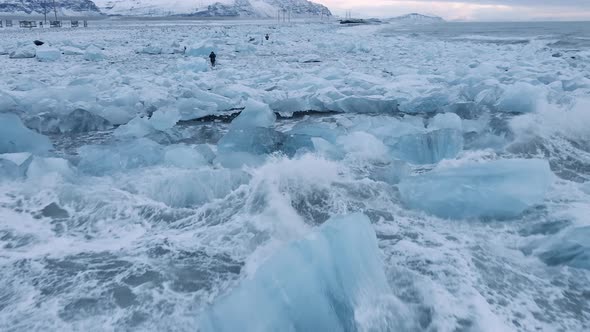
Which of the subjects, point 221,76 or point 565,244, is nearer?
point 565,244

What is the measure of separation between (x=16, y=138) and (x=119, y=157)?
48.4 inches

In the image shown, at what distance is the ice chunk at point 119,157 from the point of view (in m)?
3.84

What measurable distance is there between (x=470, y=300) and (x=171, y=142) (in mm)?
3670

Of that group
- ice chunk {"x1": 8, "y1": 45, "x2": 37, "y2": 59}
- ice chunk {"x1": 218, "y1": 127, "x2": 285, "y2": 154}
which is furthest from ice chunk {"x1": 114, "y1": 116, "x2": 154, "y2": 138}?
ice chunk {"x1": 8, "y1": 45, "x2": 37, "y2": 59}

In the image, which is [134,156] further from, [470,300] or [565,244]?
[565,244]

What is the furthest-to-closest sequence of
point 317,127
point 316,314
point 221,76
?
A: 1. point 221,76
2. point 317,127
3. point 316,314

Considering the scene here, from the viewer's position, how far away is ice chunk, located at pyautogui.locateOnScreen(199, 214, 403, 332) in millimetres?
1834

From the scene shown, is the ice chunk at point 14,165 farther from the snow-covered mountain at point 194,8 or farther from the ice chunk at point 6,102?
the snow-covered mountain at point 194,8

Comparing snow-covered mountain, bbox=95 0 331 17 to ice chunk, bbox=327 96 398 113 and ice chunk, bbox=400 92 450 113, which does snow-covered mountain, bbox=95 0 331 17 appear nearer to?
ice chunk, bbox=327 96 398 113

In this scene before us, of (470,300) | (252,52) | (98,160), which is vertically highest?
(252,52)

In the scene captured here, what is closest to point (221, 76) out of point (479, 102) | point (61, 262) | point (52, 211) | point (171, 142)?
point (171, 142)

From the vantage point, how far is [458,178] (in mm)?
3197

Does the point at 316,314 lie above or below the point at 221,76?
below

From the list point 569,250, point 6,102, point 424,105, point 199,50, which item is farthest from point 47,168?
point 199,50
